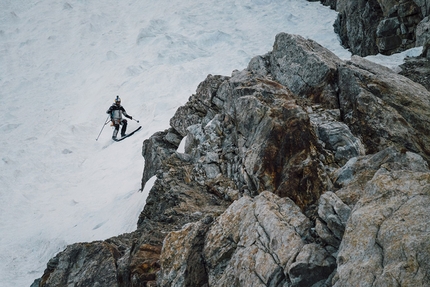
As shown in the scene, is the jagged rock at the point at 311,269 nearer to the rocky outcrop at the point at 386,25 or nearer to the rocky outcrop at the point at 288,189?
the rocky outcrop at the point at 288,189

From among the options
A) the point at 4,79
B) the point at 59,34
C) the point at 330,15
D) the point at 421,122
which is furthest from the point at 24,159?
the point at 330,15

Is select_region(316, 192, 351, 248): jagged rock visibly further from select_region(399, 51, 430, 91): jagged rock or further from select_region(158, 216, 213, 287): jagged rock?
select_region(399, 51, 430, 91): jagged rock

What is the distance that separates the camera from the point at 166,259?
841 centimetres

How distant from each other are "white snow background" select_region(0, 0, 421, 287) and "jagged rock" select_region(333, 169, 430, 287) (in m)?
9.26

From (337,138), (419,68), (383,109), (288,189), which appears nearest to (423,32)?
(419,68)

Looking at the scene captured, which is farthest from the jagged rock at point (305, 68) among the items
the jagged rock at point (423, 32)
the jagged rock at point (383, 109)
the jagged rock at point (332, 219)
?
the jagged rock at point (423, 32)

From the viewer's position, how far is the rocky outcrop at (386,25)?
19.4m

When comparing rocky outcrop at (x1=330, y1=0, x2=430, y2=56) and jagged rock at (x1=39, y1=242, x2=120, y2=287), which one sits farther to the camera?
rocky outcrop at (x1=330, y1=0, x2=430, y2=56)

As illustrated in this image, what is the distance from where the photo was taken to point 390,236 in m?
5.29

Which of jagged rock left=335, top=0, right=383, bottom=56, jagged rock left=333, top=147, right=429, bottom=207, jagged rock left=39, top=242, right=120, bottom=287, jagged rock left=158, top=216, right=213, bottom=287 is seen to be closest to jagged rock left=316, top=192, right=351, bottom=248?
jagged rock left=333, top=147, right=429, bottom=207

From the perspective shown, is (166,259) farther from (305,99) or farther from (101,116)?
(101,116)

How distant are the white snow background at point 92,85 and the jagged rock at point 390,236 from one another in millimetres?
9261

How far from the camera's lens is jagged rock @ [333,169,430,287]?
189 inches

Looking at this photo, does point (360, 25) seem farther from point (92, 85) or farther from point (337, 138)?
point (92, 85)
